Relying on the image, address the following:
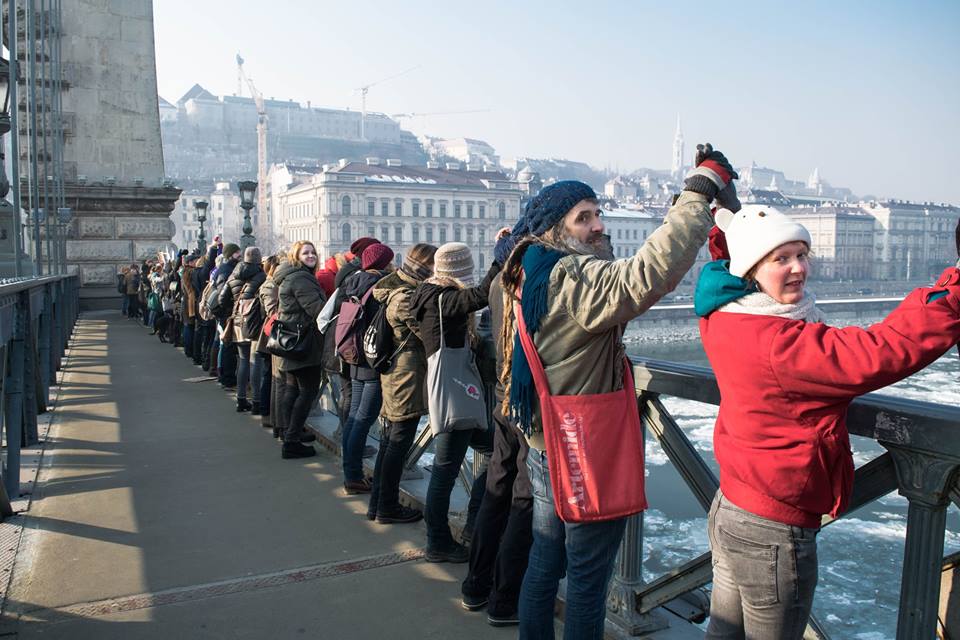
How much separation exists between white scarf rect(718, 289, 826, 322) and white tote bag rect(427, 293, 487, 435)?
2012 millimetres

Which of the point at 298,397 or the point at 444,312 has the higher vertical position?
the point at 444,312

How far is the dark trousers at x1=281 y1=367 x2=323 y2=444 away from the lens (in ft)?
21.6

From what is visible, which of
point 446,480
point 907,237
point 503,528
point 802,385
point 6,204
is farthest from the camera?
point 907,237

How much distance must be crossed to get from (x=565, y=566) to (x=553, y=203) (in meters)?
1.29

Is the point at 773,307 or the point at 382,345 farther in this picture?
the point at 382,345

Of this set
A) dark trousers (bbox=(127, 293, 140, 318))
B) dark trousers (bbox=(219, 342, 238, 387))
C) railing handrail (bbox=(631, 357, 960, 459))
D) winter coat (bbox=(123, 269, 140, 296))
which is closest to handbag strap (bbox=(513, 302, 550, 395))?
railing handrail (bbox=(631, 357, 960, 459))

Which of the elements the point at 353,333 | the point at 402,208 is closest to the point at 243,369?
the point at 353,333

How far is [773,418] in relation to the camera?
218 centimetres

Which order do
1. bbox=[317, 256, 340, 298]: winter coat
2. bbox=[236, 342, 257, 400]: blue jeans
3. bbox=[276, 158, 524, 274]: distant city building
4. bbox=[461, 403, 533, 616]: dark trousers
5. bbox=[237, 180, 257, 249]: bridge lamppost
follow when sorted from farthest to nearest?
bbox=[276, 158, 524, 274]: distant city building → bbox=[237, 180, 257, 249]: bridge lamppost → bbox=[236, 342, 257, 400]: blue jeans → bbox=[317, 256, 340, 298]: winter coat → bbox=[461, 403, 533, 616]: dark trousers

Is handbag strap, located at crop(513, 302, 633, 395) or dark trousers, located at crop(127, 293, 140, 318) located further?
dark trousers, located at crop(127, 293, 140, 318)

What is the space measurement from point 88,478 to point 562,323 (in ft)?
14.7

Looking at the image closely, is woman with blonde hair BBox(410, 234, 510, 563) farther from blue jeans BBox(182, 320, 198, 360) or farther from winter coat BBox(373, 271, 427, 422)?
blue jeans BBox(182, 320, 198, 360)

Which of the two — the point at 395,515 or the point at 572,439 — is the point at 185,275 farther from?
the point at 572,439

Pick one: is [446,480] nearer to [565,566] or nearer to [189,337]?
[565,566]
